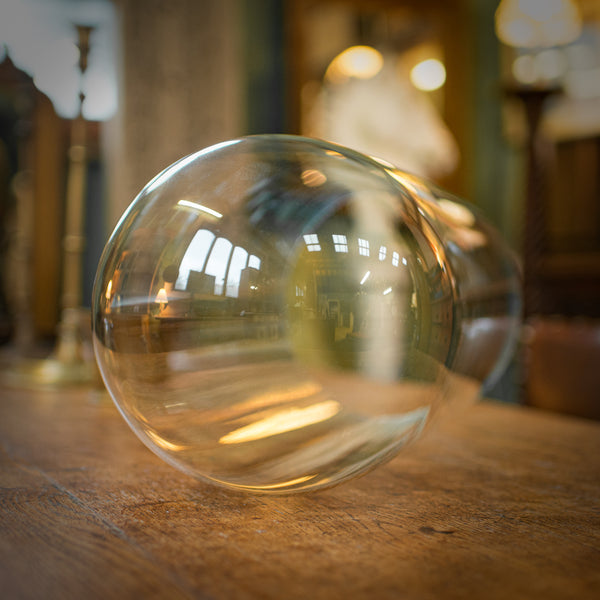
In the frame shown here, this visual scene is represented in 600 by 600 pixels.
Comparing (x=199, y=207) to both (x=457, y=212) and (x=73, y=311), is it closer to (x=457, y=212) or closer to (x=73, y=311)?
(x=457, y=212)

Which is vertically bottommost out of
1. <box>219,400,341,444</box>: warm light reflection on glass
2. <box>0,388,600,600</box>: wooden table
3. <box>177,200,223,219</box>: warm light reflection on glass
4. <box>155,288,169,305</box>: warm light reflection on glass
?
<box>0,388,600,600</box>: wooden table

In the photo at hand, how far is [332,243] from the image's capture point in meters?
0.27

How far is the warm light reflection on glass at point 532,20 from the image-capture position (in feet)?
8.82

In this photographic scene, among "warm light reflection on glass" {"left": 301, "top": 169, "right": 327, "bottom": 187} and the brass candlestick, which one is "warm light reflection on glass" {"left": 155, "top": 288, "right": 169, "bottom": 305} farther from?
the brass candlestick

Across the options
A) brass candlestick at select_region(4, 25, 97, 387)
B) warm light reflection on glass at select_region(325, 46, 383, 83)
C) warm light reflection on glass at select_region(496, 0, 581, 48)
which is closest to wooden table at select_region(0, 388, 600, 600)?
brass candlestick at select_region(4, 25, 97, 387)

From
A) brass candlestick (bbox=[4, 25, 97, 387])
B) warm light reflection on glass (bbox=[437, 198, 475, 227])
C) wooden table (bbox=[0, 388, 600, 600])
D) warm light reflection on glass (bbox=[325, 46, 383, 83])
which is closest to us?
wooden table (bbox=[0, 388, 600, 600])

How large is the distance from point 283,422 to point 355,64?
7.04 feet

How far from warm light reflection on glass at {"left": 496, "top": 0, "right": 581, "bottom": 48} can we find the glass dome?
279 cm

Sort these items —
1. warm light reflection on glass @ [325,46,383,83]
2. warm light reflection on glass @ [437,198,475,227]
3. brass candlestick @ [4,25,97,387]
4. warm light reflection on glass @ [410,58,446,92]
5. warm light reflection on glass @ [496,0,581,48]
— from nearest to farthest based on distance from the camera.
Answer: warm light reflection on glass @ [437,198,475,227]
brass candlestick @ [4,25,97,387]
warm light reflection on glass @ [325,46,383,83]
warm light reflection on glass @ [410,58,446,92]
warm light reflection on glass @ [496,0,581,48]

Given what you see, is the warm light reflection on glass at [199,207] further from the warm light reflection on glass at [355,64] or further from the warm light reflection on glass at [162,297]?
the warm light reflection on glass at [355,64]

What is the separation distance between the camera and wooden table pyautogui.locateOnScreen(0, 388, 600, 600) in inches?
8.9

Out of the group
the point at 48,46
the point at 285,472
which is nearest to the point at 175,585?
the point at 285,472

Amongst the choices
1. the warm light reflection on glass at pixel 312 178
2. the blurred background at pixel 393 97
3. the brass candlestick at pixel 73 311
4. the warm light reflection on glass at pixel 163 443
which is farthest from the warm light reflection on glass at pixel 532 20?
the warm light reflection on glass at pixel 163 443

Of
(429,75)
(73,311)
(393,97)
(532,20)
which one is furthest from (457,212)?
(532,20)
